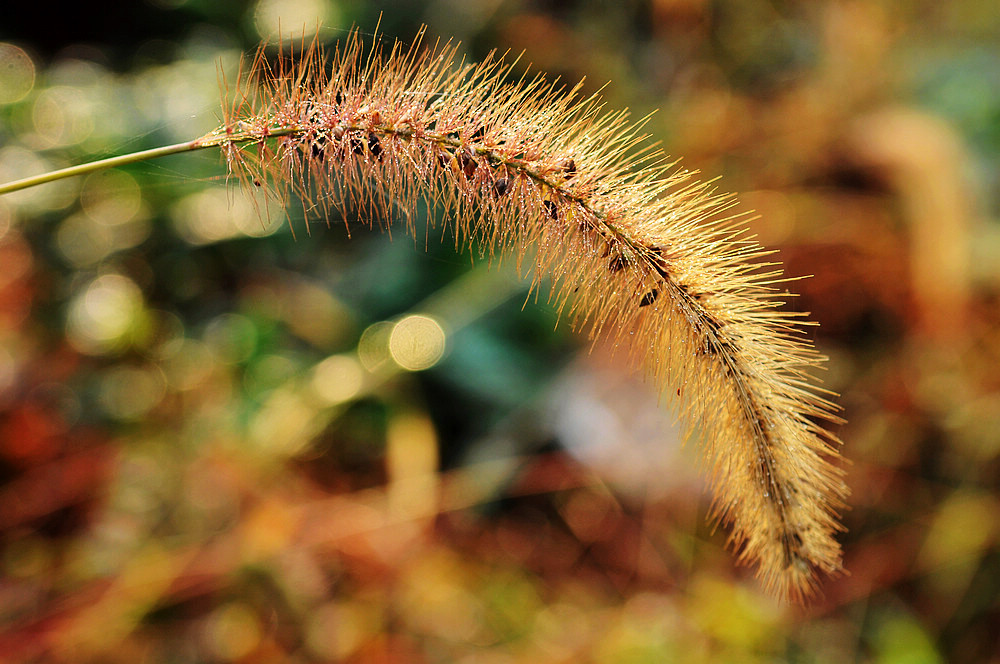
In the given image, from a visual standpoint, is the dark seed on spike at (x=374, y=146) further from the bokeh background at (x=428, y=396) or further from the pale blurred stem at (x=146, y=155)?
the bokeh background at (x=428, y=396)

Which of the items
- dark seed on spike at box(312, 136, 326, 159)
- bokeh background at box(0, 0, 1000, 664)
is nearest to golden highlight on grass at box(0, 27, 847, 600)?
dark seed on spike at box(312, 136, 326, 159)

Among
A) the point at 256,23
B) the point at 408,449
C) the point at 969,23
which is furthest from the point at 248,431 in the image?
the point at 969,23

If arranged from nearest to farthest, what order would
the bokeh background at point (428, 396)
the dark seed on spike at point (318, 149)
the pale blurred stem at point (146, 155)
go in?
the pale blurred stem at point (146, 155) < the dark seed on spike at point (318, 149) < the bokeh background at point (428, 396)

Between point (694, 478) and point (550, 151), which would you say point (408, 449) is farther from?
point (550, 151)

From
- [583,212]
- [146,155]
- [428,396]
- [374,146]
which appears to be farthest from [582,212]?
[428,396]

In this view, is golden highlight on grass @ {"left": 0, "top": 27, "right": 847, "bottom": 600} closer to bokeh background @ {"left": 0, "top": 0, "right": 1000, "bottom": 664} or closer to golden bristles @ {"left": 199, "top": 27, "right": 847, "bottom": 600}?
golden bristles @ {"left": 199, "top": 27, "right": 847, "bottom": 600}

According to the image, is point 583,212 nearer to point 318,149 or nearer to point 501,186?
point 501,186

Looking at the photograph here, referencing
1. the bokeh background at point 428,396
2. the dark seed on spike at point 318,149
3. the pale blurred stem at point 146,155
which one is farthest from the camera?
the bokeh background at point 428,396

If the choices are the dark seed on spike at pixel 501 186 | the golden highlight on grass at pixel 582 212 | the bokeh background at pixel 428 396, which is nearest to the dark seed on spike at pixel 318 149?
the golden highlight on grass at pixel 582 212
